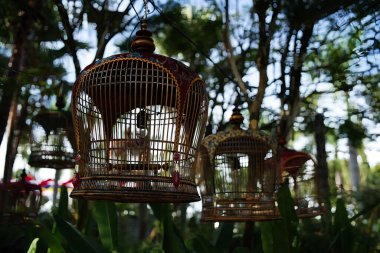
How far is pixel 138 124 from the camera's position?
1.68 metres

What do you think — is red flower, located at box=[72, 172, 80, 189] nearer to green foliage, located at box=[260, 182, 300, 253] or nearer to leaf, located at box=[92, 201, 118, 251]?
leaf, located at box=[92, 201, 118, 251]

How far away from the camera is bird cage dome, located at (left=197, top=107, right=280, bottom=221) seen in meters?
2.64

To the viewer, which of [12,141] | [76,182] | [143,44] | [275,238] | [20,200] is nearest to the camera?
[76,182]

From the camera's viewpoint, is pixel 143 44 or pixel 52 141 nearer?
pixel 143 44

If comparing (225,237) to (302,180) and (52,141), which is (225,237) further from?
(52,141)

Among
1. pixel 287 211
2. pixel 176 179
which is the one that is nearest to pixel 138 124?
pixel 176 179

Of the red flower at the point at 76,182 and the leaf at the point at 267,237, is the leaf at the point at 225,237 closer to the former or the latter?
the leaf at the point at 267,237

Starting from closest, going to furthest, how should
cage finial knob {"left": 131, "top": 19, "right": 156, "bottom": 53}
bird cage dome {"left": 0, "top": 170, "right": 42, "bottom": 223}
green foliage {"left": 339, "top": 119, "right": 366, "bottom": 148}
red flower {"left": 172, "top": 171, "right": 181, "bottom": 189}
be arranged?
red flower {"left": 172, "top": 171, "right": 181, "bottom": 189}, cage finial knob {"left": 131, "top": 19, "right": 156, "bottom": 53}, bird cage dome {"left": 0, "top": 170, "right": 42, "bottom": 223}, green foliage {"left": 339, "top": 119, "right": 366, "bottom": 148}

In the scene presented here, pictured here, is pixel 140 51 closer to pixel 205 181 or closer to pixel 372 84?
pixel 205 181

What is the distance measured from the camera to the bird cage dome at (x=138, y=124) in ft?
5.31

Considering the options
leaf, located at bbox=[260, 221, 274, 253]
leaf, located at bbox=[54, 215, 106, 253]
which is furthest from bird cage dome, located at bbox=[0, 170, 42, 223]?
leaf, located at bbox=[260, 221, 274, 253]

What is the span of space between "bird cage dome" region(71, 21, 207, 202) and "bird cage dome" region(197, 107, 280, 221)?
3.09ft

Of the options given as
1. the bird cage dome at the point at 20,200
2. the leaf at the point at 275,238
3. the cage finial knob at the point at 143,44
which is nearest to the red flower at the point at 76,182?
the cage finial knob at the point at 143,44

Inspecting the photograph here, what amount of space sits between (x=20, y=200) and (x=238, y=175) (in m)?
2.69
